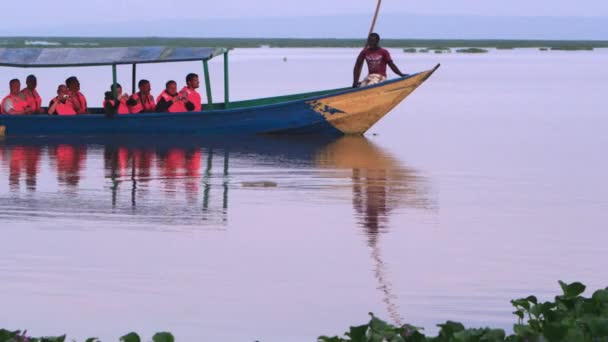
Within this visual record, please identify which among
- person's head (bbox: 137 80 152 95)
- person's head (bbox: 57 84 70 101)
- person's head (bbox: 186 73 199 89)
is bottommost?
person's head (bbox: 57 84 70 101)

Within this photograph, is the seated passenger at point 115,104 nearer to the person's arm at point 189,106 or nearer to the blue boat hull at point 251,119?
the blue boat hull at point 251,119

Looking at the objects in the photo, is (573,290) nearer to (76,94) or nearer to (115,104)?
(115,104)

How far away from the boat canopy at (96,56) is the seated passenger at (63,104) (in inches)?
21.4

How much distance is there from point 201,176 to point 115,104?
5554 mm

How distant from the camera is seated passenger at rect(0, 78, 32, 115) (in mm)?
22562

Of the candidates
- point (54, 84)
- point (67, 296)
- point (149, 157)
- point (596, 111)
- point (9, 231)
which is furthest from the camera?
point (54, 84)

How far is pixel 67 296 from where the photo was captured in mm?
9656

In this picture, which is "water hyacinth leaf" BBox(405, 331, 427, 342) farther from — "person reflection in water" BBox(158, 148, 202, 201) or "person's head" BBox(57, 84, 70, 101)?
"person's head" BBox(57, 84, 70, 101)

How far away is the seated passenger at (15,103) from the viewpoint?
22562mm

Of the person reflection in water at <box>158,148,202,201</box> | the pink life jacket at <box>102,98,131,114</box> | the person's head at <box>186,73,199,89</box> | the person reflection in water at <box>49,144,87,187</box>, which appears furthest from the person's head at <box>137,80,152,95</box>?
the person reflection in water at <box>158,148,202,201</box>

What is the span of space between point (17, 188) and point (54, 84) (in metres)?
30.5

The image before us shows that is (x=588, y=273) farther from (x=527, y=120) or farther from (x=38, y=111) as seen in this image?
(x=527, y=120)

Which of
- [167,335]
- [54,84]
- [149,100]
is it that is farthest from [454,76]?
[167,335]

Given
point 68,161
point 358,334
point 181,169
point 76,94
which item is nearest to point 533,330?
point 358,334
